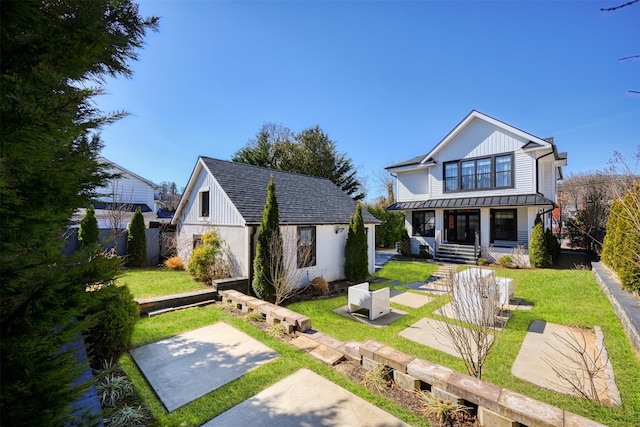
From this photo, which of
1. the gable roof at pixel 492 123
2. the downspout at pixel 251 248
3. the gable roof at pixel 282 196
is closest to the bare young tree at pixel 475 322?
the downspout at pixel 251 248

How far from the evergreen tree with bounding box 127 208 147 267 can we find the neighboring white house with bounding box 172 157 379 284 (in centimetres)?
179

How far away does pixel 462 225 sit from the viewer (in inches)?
720

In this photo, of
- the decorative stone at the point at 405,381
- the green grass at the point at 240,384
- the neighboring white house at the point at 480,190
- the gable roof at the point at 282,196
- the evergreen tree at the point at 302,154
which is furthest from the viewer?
the evergreen tree at the point at 302,154

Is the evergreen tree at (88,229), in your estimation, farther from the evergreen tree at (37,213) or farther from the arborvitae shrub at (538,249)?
the arborvitae shrub at (538,249)

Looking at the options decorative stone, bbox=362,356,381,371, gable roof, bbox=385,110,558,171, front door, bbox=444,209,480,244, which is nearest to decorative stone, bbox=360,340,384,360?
decorative stone, bbox=362,356,381,371

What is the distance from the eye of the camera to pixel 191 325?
6762 mm

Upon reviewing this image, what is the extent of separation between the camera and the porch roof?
14727 millimetres

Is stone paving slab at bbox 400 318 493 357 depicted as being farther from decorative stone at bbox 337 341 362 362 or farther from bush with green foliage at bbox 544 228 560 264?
bush with green foliage at bbox 544 228 560 264

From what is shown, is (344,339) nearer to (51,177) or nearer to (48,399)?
(48,399)

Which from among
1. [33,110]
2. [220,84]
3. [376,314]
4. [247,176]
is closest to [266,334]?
[376,314]

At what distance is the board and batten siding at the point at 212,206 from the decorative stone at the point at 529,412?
8.64 meters

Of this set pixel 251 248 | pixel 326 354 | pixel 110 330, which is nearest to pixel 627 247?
pixel 326 354

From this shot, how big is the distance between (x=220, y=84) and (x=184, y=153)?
8.19m

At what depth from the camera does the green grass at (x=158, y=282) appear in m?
9.38
